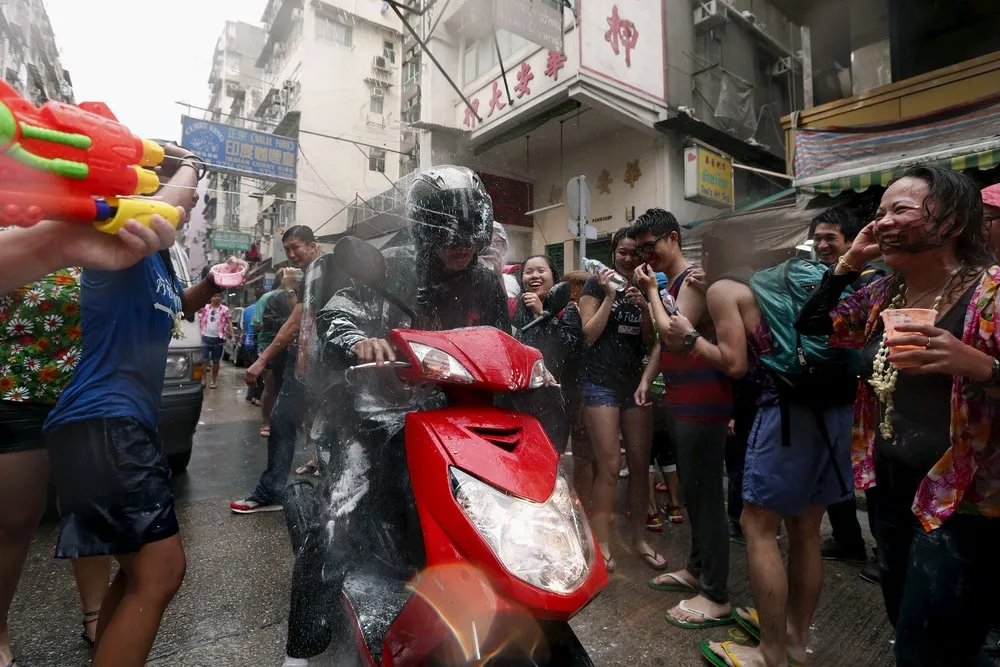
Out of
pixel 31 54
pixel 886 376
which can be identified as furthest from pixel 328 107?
pixel 886 376

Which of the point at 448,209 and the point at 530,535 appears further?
the point at 448,209

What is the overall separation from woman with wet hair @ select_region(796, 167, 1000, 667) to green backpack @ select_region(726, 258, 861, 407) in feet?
0.78

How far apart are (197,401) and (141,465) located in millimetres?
2600

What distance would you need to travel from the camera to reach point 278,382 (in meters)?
4.54

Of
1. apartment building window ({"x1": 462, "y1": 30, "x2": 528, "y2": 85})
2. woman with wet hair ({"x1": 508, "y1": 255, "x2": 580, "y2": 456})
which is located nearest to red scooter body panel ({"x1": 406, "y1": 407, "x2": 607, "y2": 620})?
woman with wet hair ({"x1": 508, "y1": 255, "x2": 580, "y2": 456})

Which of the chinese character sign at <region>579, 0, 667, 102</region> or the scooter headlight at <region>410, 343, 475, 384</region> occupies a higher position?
the chinese character sign at <region>579, 0, 667, 102</region>

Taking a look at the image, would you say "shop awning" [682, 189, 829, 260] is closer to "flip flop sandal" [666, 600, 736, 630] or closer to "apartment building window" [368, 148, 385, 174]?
"apartment building window" [368, 148, 385, 174]

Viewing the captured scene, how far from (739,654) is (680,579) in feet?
2.14

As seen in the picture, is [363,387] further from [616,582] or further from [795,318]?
[616,582]

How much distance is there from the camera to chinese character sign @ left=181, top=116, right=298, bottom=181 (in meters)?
1.39

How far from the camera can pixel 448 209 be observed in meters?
1.59

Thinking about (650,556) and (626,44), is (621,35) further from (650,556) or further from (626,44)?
(650,556)

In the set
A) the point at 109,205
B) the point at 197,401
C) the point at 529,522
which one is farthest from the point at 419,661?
the point at 197,401

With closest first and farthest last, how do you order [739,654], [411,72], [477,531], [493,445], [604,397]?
1. [477,531]
2. [493,445]
3. [739,654]
4. [411,72]
5. [604,397]
